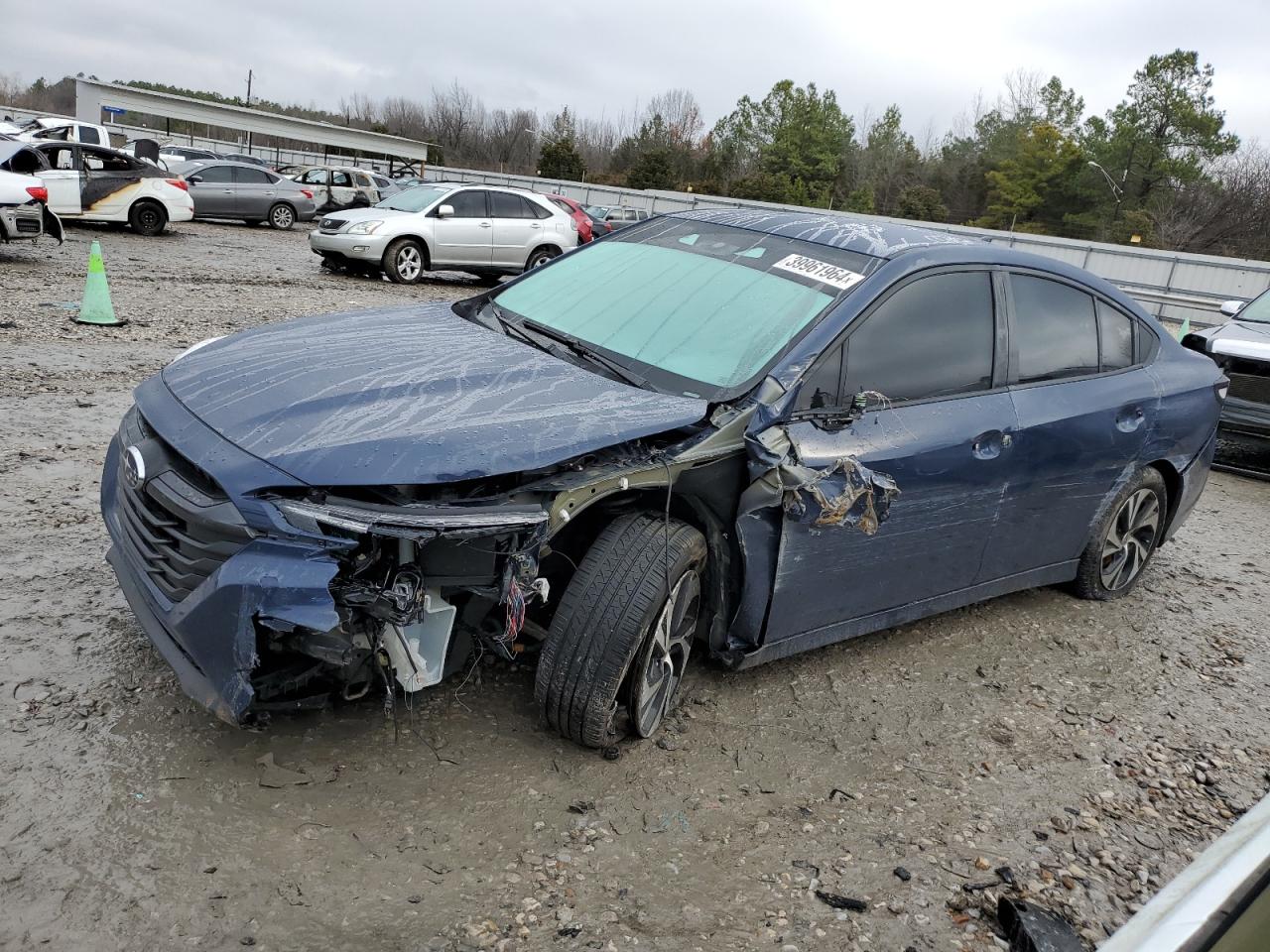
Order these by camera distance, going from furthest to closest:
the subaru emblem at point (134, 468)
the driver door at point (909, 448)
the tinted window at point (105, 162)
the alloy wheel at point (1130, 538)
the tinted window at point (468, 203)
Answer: the tinted window at point (105, 162), the tinted window at point (468, 203), the alloy wheel at point (1130, 538), the driver door at point (909, 448), the subaru emblem at point (134, 468)

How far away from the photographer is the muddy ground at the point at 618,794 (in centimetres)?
248

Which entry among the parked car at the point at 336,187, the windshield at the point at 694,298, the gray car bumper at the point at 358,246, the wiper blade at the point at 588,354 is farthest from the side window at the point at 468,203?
the wiper blade at the point at 588,354

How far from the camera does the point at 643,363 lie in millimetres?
3533

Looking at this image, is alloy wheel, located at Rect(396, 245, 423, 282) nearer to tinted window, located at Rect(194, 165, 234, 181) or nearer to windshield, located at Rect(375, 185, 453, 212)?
windshield, located at Rect(375, 185, 453, 212)

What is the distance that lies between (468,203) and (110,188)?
6073 mm

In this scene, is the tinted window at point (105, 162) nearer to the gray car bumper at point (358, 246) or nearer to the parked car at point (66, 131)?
the gray car bumper at point (358, 246)

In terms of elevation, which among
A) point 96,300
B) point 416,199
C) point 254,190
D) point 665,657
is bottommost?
point 96,300

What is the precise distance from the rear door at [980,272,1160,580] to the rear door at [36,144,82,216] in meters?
15.6

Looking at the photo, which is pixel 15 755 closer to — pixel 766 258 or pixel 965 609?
pixel 766 258

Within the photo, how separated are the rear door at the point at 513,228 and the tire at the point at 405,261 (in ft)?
3.82

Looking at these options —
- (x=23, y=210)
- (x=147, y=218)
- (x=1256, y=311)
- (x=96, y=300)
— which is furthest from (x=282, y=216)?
(x=1256, y=311)

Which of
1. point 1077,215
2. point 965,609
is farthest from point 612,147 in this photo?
point 965,609

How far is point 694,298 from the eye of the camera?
3854 mm

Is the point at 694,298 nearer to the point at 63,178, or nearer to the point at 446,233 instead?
the point at 446,233
